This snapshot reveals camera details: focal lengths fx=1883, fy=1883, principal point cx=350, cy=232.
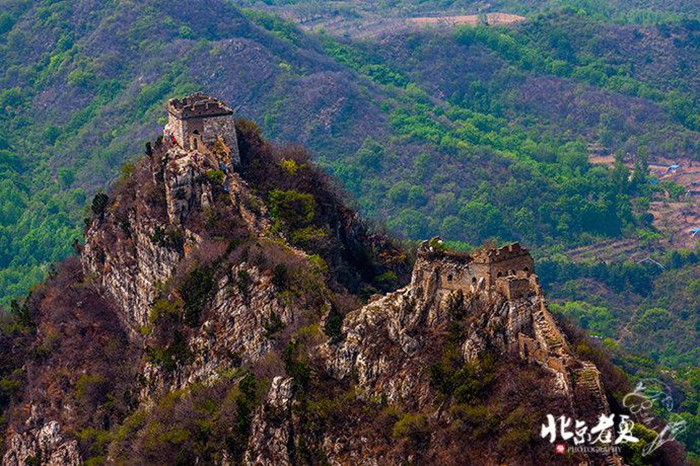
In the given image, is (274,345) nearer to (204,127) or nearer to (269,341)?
(269,341)

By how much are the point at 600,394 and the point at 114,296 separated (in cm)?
4272

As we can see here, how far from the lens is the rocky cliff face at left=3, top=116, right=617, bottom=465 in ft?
259

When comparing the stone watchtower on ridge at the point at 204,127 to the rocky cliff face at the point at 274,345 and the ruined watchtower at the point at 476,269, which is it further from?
the ruined watchtower at the point at 476,269

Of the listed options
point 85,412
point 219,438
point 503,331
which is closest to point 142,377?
point 85,412

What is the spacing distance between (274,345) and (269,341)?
643mm

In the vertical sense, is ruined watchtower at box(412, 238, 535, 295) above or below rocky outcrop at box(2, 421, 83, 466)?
above

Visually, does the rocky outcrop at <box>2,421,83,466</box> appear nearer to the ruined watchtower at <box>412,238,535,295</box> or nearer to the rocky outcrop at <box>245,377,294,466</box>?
the rocky outcrop at <box>245,377,294,466</box>

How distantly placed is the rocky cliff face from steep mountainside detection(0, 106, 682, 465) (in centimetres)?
9

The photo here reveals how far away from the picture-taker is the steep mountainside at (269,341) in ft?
259

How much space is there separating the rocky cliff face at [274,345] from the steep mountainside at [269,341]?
0.09m

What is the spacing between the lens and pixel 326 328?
3428 inches

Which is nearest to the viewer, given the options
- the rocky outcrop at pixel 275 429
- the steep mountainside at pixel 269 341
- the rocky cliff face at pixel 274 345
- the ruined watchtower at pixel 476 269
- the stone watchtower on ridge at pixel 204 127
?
the steep mountainside at pixel 269 341

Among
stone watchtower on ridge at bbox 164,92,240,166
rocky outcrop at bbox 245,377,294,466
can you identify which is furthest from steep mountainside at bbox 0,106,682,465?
stone watchtower on ridge at bbox 164,92,240,166

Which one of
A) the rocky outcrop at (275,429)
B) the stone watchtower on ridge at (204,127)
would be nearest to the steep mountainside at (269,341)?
the rocky outcrop at (275,429)
